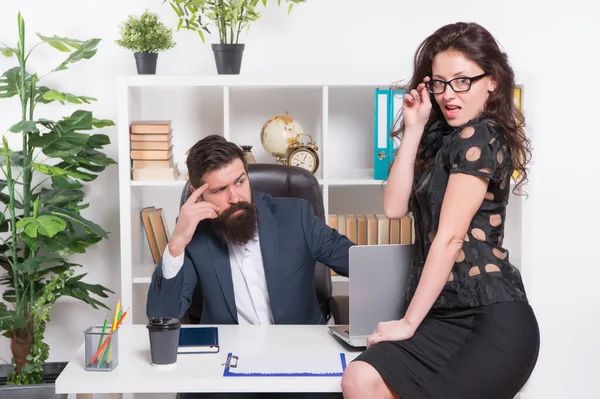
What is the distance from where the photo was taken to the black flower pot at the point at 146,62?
345 centimetres

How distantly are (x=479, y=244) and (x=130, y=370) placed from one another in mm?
909

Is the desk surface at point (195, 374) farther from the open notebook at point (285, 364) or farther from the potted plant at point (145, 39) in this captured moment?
the potted plant at point (145, 39)

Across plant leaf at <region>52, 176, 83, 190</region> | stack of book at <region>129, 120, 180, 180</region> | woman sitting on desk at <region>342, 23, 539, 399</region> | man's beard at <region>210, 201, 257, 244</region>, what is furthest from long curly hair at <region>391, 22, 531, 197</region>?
plant leaf at <region>52, 176, 83, 190</region>

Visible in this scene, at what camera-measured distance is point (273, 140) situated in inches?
139

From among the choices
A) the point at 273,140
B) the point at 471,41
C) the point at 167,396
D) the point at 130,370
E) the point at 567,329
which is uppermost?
the point at 471,41

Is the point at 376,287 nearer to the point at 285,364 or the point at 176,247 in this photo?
the point at 285,364

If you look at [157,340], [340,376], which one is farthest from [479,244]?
[157,340]

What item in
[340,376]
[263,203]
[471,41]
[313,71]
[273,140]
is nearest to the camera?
[340,376]

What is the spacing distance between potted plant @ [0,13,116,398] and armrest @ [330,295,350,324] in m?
1.10

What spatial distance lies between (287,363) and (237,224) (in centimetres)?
70

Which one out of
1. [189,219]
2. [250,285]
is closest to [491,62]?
[189,219]

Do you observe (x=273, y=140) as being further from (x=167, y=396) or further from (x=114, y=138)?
(x=167, y=396)

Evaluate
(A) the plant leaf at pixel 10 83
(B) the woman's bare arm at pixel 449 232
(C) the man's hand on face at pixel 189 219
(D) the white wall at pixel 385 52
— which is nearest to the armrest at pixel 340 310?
(C) the man's hand on face at pixel 189 219

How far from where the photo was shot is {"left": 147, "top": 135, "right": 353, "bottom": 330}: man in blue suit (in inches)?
102
